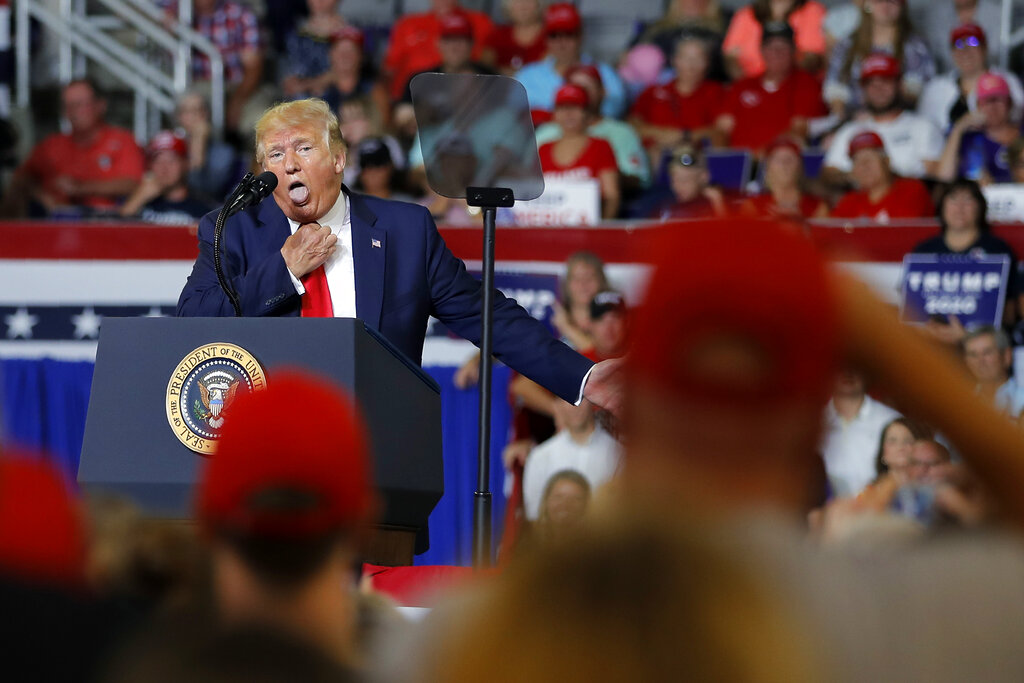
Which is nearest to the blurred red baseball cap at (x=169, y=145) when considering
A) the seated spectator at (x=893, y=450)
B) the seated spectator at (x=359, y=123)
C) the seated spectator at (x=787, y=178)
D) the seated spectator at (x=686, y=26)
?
the seated spectator at (x=359, y=123)

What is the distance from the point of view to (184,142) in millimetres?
8359

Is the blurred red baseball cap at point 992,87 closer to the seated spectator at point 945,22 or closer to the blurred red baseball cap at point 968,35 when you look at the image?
the blurred red baseball cap at point 968,35

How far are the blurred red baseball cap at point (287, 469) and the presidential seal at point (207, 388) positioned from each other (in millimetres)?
1518

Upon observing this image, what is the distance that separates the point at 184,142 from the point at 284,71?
1773 mm

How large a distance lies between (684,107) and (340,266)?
18.6 feet

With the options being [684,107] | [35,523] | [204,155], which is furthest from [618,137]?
[35,523]

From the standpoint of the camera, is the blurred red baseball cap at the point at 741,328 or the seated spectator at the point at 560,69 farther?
the seated spectator at the point at 560,69

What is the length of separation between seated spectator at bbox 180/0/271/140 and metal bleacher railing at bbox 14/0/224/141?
0.27ft

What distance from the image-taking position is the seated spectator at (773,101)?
839 cm

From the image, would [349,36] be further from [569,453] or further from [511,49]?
[569,453]

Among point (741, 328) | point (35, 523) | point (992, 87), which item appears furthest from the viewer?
point (992, 87)

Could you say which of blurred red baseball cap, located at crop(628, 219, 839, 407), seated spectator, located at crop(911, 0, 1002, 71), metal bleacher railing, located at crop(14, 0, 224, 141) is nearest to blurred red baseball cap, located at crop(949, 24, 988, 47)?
seated spectator, located at crop(911, 0, 1002, 71)

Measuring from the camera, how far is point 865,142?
723 centimetres

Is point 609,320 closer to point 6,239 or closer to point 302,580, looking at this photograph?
point 6,239
